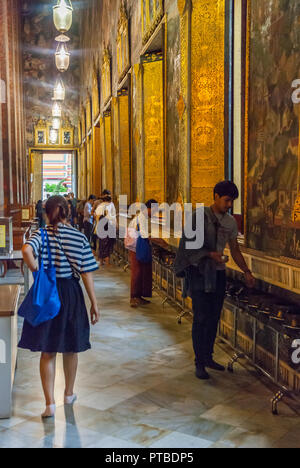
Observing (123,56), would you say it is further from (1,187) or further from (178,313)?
(178,313)

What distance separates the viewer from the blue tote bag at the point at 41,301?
404 cm

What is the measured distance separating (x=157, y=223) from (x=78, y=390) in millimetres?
6159

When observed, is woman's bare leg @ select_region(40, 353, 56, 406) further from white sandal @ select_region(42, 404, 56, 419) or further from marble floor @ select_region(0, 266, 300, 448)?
marble floor @ select_region(0, 266, 300, 448)

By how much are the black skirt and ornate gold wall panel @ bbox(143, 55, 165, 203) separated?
751 cm

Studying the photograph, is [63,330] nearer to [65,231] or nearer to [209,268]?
[65,231]


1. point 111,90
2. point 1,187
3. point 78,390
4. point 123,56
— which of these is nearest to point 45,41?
point 111,90

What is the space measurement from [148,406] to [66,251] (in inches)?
59.1

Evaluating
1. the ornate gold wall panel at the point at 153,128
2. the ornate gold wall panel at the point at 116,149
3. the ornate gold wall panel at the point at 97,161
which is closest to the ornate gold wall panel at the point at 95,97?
the ornate gold wall panel at the point at 97,161

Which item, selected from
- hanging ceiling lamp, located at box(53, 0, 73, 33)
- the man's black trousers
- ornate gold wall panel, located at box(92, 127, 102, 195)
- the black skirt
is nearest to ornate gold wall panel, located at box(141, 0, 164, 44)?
hanging ceiling lamp, located at box(53, 0, 73, 33)

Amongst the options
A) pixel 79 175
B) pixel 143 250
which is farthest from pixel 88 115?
pixel 143 250

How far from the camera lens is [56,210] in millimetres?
4223

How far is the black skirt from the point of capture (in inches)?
165

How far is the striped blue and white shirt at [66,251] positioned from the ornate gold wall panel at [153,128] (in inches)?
292

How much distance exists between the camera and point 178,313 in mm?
8312
